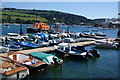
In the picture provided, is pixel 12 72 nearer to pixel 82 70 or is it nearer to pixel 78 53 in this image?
pixel 82 70

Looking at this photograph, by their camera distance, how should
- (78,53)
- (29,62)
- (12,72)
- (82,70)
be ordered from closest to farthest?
1. (12,72)
2. (29,62)
3. (82,70)
4. (78,53)

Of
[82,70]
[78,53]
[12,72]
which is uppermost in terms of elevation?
[78,53]

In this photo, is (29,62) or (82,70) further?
(82,70)

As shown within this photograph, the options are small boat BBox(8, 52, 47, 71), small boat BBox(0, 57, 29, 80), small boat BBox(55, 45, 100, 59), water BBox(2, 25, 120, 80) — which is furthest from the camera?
small boat BBox(55, 45, 100, 59)

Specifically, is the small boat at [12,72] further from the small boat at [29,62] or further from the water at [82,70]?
the small boat at [29,62]

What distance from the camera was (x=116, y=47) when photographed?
53594 millimetres

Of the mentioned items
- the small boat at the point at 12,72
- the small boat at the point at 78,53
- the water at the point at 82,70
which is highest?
the small boat at the point at 78,53

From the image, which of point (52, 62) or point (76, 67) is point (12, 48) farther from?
point (76, 67)

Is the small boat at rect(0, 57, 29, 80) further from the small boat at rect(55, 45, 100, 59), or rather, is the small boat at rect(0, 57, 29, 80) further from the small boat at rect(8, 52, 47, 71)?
the small boat at rect(55, 45, 100, 59)

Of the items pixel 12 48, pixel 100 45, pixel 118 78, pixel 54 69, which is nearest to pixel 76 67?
pixel 54 69

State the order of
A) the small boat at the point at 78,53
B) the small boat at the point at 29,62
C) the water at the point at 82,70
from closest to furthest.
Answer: the water at the point at 82,70 → the small boat at the point at 29,62 → the small boat at the point at 78,53

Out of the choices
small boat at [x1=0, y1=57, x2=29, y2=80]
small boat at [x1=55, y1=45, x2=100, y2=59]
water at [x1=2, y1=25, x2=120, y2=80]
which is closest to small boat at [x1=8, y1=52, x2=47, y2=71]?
water at [x1=2, y1=25, x2=120, y2=80]

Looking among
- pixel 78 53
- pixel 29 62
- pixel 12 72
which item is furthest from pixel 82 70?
pixel 12 72

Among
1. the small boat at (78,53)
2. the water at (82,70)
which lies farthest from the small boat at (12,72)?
the small boat at (78,53)
